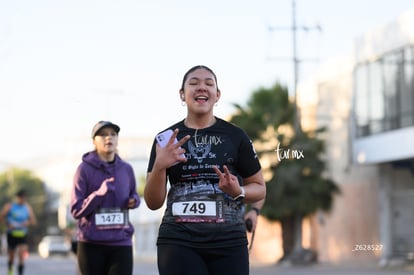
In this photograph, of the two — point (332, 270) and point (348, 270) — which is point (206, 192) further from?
point (332, 270)

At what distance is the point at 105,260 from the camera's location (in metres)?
9.29

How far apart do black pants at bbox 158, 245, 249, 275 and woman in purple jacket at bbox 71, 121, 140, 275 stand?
318 centimetres

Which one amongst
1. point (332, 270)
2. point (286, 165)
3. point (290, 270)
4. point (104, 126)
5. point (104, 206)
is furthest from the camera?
point (286, 165)

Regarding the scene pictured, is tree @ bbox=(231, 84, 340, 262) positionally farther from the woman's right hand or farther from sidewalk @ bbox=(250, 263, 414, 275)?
the woman's right hand

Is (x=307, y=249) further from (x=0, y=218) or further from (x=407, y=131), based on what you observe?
(x=0, y=218)

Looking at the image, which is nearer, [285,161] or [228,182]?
[228,182]

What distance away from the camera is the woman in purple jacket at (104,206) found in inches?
365

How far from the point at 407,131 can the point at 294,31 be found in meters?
5.05

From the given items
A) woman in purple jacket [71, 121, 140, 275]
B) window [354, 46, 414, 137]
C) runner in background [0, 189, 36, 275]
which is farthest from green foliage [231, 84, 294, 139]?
woman in purple jacket [71, 121, 140, 275]

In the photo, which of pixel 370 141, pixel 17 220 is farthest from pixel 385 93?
pixel 17 220

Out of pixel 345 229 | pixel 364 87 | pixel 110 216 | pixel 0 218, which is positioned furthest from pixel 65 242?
pixel 110 216

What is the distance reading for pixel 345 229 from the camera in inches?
1754

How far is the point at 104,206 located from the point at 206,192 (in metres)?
3.46

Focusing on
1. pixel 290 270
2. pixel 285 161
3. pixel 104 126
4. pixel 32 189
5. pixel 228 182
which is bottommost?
pixel 290 270
